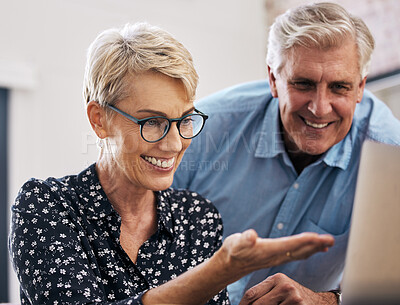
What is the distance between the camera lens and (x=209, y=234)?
1.25 meters

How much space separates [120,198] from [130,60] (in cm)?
35

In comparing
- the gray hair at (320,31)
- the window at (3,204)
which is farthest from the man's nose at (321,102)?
the window at (3,204)

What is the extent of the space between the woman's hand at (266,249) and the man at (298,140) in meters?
0.66

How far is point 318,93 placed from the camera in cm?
138

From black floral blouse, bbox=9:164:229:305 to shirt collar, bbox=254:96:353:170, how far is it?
402 mm

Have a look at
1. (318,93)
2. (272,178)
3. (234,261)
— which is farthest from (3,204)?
(234,261)

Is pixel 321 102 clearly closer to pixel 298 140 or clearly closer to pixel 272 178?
pixel 298 140

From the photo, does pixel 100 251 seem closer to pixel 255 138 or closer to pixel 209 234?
pixel 209 234

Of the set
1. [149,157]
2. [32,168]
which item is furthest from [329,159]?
[32,168]

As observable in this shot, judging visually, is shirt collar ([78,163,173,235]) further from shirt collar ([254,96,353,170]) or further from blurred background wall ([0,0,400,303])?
blurred background wall ([0,0,400,303])

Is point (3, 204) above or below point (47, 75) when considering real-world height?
below

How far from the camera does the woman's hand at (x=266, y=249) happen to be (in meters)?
0.67

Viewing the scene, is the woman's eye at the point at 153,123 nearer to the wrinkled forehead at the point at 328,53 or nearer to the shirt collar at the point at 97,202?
the shirt collar at the point at 97,202

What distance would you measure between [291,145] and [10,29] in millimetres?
1954
